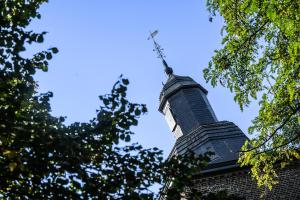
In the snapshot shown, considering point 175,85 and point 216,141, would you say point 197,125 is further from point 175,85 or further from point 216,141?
point 175,85

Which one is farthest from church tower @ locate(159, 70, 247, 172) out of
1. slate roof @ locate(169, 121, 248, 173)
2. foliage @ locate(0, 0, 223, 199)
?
foliage @ locate(0, 0, 223, 199)

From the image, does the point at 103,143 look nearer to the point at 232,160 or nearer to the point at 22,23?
the point at 22,23

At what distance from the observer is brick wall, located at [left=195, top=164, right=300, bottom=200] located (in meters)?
12.8

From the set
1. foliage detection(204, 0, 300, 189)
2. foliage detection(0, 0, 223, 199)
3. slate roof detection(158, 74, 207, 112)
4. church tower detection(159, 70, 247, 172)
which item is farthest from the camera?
slate roof detection(158, 74, 207, 112)

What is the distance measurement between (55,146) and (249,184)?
34.6ft

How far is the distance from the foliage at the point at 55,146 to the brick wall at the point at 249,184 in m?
8.32

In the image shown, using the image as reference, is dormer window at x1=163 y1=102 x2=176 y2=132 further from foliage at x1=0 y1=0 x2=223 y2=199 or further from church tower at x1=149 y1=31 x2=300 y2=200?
foliage at x1=0 y1=0 x2=223 y2=199

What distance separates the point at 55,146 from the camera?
453 centimetres

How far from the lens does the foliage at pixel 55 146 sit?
4.58 meters

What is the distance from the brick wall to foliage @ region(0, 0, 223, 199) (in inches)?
327

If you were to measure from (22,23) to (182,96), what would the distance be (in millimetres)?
14140

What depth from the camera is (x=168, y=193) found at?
5.12m

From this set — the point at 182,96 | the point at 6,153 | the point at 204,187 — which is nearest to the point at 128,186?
the point at 6,153

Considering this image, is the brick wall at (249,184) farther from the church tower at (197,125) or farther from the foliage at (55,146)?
the foliage at (55,146)
